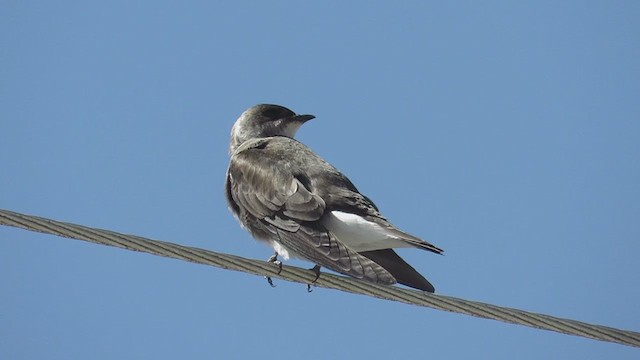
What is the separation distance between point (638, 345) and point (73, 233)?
2928 millimetres

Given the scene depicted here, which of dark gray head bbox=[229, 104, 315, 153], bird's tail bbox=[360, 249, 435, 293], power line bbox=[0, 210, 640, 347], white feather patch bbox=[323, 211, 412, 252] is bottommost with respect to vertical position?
power line bbox=[0, 210, 640, 347]

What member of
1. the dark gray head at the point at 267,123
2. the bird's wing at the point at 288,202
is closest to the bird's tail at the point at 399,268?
the bird's wing at the point at 288,202

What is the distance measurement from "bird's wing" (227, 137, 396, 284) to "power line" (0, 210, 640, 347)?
1.09m

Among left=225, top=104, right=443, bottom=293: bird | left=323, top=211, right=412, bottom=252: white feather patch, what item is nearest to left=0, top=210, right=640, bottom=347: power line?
left=225, top=104, right=443, bottom=293: bird

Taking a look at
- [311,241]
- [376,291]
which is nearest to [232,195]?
[311,241]

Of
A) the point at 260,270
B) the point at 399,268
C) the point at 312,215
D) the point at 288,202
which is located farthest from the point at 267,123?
the point at 260,270

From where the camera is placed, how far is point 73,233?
584cm

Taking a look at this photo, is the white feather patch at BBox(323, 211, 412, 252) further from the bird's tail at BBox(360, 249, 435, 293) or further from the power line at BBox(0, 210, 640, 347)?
the power line at BBox(0, 210, 640, 347)

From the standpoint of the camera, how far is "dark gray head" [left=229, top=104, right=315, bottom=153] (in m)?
10.8

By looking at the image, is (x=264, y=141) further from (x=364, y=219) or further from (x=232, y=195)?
(x=364, y=219)

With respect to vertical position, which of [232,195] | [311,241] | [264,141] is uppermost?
[264,141]

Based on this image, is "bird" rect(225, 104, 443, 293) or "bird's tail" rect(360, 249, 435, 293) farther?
"bird's tail" rect(360, 249, 435, 293)

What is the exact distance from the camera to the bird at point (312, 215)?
788 cm

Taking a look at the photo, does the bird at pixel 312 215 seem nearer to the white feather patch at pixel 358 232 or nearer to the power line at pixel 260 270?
the white feather patch at pixel 358 232
